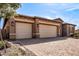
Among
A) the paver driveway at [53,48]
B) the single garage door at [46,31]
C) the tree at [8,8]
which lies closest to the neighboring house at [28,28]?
the single garage door at [46,31]

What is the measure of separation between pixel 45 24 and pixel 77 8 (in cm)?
313

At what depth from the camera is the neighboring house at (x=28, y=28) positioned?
7.06m

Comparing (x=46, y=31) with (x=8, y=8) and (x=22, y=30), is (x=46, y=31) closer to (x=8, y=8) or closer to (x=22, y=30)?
(x=22, y=30)

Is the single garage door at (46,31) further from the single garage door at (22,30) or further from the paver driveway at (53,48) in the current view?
the paver driveway at (53,48)

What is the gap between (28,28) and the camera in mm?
7641

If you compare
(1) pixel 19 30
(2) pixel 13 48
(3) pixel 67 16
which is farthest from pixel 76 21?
(1) pixel 19 30

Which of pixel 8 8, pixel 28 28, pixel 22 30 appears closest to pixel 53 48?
pixel 8 8

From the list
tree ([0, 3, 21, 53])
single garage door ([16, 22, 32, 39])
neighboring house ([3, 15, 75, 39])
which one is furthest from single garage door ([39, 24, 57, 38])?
tree ([0, 3, 21, 53])

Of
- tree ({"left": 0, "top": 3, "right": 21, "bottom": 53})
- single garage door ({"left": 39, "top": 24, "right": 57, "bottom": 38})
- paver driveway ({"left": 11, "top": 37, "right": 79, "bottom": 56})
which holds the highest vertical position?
tree ({"left": 0, "top": 3, "right": 21, "bottom": 53})

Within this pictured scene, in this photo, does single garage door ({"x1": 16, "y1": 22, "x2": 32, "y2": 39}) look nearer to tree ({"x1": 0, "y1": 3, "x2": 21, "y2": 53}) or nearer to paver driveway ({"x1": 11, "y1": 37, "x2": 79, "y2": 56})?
paver driveway ({"x1": 11, "y1": 37, "x2": 79, "y2": 56})

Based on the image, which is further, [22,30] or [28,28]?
[28,28]

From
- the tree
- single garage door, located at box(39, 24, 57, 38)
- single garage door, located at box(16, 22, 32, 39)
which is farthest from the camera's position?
single garage door, located at box(39, 24, 57, 38)

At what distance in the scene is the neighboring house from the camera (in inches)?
278

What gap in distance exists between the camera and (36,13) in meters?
5.37
